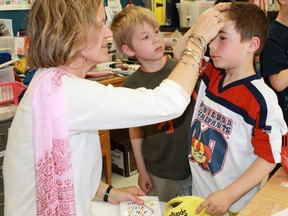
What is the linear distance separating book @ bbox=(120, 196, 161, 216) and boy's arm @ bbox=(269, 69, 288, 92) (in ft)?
2.51

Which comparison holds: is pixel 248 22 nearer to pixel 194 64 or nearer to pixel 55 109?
Result: pixel 194 64

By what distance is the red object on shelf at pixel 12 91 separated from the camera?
208 cm

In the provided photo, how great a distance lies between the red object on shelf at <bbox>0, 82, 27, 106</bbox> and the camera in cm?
208

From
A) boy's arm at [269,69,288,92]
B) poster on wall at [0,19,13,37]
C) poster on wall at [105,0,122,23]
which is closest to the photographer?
boy's arm at [269,69,288,92]

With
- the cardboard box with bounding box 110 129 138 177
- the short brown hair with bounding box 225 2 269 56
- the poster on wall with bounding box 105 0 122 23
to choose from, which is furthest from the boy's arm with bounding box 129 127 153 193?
the poster on wall with bounding box 105 0 122 23

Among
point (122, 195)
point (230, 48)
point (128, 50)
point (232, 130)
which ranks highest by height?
point (230, 48)

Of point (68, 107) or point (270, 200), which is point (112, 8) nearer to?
point (68, 107)

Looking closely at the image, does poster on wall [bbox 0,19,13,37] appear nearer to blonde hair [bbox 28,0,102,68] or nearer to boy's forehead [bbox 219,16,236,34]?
blonde hair [bbox 28,0,102,68]

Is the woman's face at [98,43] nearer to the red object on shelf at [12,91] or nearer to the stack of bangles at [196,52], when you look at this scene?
the stack of bangles at [196,52]

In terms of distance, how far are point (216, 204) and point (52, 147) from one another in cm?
51

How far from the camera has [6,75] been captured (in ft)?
7.00

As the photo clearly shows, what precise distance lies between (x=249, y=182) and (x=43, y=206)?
24.5 inches

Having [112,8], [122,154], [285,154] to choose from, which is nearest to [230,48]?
[285,154]

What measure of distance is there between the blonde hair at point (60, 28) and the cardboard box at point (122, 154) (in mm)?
1855
